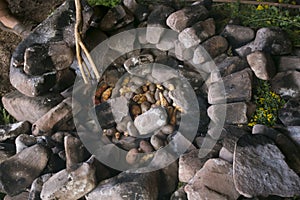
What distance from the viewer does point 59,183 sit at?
7.27ft

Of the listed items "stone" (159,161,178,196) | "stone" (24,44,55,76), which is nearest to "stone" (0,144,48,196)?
"stone" (24,44,55,76)

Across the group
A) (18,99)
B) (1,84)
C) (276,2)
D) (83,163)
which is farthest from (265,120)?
(1,84)

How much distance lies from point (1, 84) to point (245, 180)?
209 centimetres

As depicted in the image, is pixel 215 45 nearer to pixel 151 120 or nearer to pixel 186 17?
pixel 186 17

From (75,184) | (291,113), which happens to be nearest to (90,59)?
(75,184)

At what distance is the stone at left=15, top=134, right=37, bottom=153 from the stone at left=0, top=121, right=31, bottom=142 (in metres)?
0.13

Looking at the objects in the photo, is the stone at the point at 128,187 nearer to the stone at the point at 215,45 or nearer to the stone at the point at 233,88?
the stone at the point at 233,88

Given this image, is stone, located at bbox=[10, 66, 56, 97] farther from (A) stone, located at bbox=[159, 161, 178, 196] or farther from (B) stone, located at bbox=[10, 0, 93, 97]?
(A) stone, located at bbox=[159, 161, 178, 196]

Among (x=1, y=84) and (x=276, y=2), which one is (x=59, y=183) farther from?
(x=276, y=2)

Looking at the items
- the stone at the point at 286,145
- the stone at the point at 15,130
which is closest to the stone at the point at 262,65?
the stone at the point at 286,145

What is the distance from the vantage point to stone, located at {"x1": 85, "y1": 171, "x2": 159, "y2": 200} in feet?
6.76

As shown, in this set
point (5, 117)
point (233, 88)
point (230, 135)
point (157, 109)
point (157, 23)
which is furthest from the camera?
point (5, 117)

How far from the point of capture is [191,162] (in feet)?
6.95

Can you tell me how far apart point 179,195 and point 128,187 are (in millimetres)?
273
